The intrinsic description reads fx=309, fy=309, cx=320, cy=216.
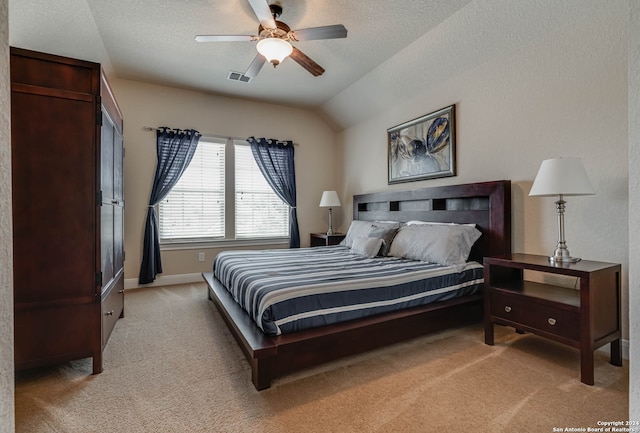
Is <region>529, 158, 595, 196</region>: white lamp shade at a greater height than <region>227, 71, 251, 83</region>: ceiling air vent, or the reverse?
<region>227, 71, 251, 83</region>: ceiling air vent

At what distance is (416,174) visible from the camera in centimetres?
402

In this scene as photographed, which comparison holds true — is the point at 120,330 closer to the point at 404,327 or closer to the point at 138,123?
the point at 404,327

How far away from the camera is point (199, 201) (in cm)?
479

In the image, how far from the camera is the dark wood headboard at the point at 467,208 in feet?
9.69

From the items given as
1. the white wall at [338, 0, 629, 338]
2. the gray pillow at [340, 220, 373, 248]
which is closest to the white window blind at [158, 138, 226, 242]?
the gray pillow at [340, 220, 373, 248]

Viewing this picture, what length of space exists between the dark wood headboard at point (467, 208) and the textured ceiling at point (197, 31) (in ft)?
5.50

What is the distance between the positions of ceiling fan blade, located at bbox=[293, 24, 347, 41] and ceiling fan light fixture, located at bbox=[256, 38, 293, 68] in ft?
0.39

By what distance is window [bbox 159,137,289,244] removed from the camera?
15.3ft

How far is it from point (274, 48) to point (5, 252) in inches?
91.0

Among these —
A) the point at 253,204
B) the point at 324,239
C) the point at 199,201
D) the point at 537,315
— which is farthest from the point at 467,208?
the point at 199,201

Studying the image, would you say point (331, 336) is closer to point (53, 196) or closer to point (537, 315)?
point (537, 315)

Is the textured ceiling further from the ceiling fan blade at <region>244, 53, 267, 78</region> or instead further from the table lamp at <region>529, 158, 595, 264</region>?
the table lamp at <region>529, 158, 595, 264</region>

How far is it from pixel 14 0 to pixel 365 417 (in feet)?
12.1

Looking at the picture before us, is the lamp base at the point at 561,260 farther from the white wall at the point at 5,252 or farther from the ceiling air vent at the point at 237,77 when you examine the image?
the ceiling air vent at the point at 237,77
